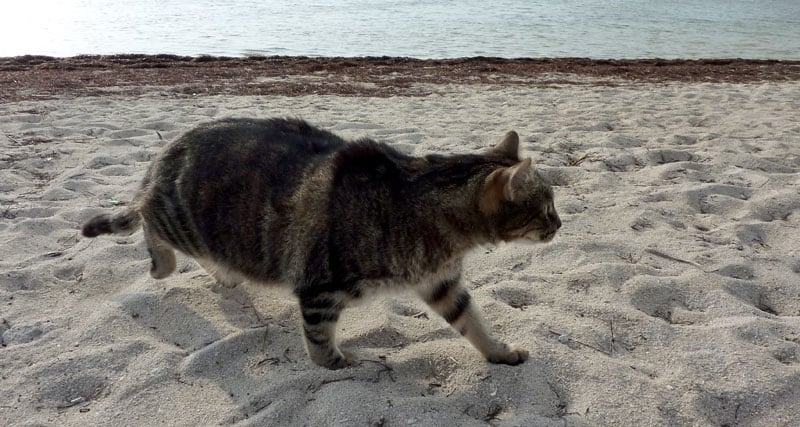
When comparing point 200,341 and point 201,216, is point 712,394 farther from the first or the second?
point 201,216

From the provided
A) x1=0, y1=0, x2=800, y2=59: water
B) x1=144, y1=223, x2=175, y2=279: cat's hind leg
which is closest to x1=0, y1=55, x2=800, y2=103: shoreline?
x1=0, y1=0, x2=800, y2=59: water

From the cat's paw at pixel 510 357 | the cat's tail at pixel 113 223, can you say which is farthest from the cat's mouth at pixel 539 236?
the cat's tail at pixel 113 223

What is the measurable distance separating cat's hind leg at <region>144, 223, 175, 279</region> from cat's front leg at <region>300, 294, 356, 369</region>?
1244mm

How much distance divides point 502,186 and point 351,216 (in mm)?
770

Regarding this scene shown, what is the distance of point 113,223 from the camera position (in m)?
3.84

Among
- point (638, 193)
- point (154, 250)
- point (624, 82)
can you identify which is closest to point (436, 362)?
point (154, 250)

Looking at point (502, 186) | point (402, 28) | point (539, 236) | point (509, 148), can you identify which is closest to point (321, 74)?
point (509, 148)

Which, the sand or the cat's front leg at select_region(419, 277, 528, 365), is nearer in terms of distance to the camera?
the sand

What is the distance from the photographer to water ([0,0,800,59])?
57.9 ft

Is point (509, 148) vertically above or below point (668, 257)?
above

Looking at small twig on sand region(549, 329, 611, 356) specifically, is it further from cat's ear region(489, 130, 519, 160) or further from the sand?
cat's ear region(489, 130, 519, 160)

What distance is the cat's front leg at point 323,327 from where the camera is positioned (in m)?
3.03

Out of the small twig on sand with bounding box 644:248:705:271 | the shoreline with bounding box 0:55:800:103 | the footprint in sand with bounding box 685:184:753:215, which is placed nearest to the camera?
the small twig on sand with bounding box 644:248:705:271

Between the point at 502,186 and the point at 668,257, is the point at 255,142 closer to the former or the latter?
the point at 502,186
